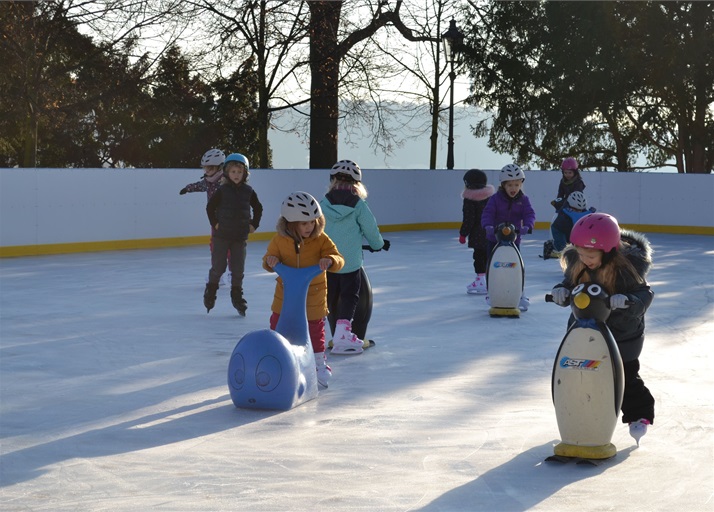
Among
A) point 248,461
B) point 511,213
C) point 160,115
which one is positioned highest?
point 160,115

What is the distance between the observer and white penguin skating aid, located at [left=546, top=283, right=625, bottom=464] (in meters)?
5.46

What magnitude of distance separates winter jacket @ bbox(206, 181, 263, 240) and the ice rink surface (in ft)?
2.70

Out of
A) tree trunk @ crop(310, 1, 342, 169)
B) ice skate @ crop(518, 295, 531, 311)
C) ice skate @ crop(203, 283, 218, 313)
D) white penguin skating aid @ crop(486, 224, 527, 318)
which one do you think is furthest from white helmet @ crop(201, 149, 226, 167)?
tree trunk @ crop(310, 1, 342, 169)

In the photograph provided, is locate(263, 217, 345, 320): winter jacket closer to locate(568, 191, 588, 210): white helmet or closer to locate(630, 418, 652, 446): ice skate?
locate(630, 418, 652, 446): ice skate

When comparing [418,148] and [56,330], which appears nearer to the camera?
[56,330]

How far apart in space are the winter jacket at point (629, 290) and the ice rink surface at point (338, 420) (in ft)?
1.84

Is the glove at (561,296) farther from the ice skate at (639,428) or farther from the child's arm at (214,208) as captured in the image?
the child's arm at (214,208)

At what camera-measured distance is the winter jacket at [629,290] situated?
5.57 metres

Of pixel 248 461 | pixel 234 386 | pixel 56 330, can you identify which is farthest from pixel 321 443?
pixel 56 330

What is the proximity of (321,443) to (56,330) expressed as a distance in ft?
15.3

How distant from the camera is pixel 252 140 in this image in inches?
1134

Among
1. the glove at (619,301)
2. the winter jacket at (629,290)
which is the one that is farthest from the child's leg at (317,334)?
the glove at (619,301)

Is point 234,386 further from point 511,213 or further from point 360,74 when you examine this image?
point 360,74

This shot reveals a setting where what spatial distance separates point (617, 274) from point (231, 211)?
18.5 ft
